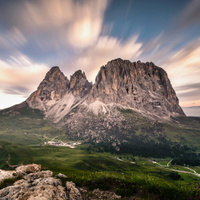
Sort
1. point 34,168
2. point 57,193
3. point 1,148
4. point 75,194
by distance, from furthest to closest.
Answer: point 1,148
point 34,168
point 75,194
point 57,193

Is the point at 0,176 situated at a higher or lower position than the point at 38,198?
Result: lower

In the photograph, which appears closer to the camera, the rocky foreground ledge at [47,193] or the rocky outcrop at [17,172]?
the rocky foreground ledge at [47,193]

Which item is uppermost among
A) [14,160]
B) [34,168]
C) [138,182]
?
[138,182]

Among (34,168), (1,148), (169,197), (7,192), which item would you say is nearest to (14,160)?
(1,148)

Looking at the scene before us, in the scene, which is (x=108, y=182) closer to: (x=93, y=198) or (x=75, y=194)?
(x=93, y=198)

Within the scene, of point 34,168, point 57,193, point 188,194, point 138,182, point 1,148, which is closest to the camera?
point 188,194

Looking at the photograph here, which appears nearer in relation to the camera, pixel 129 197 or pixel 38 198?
pixel 38 198

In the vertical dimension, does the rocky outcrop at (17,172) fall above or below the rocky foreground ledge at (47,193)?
below

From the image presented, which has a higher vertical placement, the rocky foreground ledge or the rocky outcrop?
the rocky foreground ledge

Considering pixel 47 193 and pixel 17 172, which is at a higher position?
pixel 47 193

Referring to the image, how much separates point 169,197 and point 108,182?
784 cm

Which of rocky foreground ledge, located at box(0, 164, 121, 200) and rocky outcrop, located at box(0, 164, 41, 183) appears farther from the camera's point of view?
rocky outcrop, located at box(0, 164, 41, 183)

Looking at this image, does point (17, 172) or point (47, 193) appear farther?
point (17, 172)

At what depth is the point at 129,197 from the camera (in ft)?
46.8
